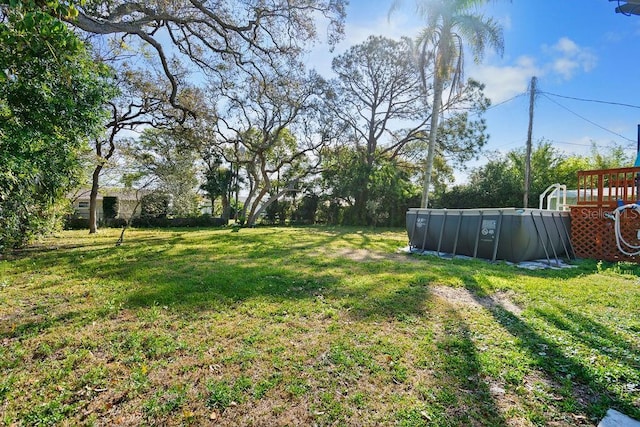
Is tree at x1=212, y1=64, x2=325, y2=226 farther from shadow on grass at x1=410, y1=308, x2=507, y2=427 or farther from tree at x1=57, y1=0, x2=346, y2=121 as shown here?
shadow on grass at x1=410, y1=308, x2=507, y2=427

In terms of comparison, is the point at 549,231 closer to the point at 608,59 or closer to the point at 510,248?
the point at 510,248

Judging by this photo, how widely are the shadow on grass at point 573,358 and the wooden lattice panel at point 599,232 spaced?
4882mm

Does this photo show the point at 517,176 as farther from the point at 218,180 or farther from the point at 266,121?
the point at 218,180

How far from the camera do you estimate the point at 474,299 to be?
153 inches

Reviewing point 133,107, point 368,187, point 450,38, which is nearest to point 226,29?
point 133,107

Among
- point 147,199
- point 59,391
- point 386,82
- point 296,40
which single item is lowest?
point 59,391

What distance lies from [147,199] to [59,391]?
9.06 metres

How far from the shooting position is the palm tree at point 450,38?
29.3 ft

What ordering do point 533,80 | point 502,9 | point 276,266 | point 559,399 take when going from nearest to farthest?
point 559,399, point 276,266, point 502,9, point 533,80

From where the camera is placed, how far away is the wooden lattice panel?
20.9 feet

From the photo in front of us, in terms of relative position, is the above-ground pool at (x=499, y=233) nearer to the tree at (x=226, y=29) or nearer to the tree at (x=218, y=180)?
the tree at (x=226, y=29)

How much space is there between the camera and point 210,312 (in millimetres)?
3320

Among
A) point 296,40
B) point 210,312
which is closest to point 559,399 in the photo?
point 210,312

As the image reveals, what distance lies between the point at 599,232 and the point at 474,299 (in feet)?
17.4
